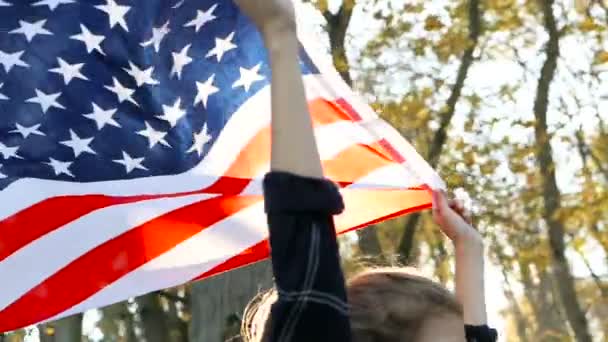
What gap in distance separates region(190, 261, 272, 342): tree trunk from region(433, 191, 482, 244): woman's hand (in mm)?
4486

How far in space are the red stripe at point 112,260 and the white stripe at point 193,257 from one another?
2 centimetres

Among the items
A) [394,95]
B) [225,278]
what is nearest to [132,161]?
[225,278]

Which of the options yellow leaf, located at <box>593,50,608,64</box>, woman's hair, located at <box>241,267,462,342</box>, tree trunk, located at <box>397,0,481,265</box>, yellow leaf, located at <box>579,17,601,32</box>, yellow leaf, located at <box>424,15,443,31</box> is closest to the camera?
woman's hair, located at <box>241,267,462,342</box>

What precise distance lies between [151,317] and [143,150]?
7761 mm

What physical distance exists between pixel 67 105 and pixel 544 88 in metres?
10.6

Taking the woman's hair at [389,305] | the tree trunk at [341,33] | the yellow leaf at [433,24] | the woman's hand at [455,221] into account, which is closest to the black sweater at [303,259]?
the woman's hair at [389,305]

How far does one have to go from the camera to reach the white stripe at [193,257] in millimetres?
3020

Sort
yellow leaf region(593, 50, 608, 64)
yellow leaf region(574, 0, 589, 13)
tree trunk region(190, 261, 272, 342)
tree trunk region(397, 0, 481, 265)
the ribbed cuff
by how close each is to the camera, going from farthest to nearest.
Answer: yellow leaf region(574, 0, 589, 13)
tree trunk region(397, 0, 481, 265)
yellow leaf region(593, 50, 608, 64)
tree trunk region(190, 261, 272, 342)
the ribbed cuff

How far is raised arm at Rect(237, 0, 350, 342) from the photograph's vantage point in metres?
1.72

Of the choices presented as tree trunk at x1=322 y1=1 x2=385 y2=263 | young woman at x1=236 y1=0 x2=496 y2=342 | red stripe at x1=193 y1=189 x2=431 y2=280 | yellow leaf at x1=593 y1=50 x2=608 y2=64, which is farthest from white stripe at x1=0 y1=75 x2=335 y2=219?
yellow leaf at x1=593 y1=50 x2=608 y2=64

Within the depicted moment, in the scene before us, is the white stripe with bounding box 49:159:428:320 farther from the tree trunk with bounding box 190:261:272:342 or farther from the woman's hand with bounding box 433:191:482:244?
the tree trunk with bounding box 190:261:272:342

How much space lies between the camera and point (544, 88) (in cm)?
1303

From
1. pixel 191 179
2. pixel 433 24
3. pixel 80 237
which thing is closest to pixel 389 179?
pixel 191 179

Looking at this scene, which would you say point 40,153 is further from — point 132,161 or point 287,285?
point 287,285
